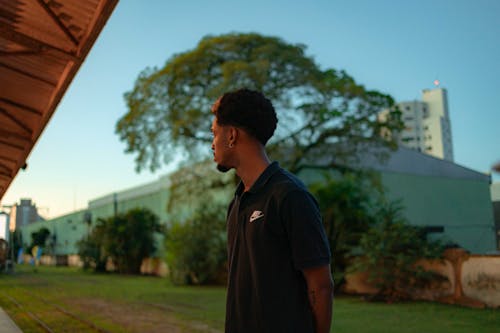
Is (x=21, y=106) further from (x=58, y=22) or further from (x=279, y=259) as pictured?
(x=279, y=259)

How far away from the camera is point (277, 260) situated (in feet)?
5.80

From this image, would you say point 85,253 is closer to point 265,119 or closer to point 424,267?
point 424,267

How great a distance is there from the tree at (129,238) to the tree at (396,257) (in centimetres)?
2047

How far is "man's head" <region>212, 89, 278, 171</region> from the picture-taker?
1.96 m

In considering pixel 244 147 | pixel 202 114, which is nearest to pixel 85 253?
pixel 202 114

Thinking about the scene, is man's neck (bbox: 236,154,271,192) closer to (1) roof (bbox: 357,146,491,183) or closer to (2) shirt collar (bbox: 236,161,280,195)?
(2) shirt collar (bbox: 236,161,280,195)

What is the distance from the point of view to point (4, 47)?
19.4ft

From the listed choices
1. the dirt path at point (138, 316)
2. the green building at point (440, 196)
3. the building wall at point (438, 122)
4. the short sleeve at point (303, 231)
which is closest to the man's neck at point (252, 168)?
the short sleeve at point (303, 231)

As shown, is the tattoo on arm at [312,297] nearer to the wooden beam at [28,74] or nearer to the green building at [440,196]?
the wooden beam at [28,74]

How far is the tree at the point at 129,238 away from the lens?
104ft

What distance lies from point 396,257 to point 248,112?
38.4 ft

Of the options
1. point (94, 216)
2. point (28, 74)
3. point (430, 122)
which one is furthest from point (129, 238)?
point (430, 122)

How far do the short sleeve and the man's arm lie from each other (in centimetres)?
4

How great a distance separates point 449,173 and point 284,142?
57.9 ft
